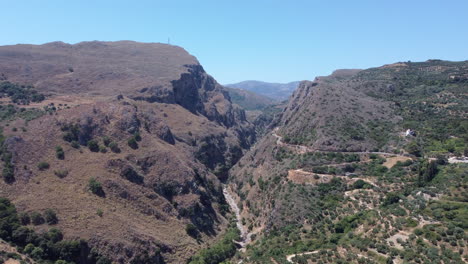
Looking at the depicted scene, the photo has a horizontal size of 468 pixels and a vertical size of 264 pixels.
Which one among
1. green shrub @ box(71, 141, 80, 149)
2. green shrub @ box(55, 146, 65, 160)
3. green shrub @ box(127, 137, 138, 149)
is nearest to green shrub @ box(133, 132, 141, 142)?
green shrub @ box(127, 137, 138, 149)

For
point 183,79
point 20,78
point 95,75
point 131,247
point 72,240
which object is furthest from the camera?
point 183,79

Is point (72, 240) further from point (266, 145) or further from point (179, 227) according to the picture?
point (266, 145)

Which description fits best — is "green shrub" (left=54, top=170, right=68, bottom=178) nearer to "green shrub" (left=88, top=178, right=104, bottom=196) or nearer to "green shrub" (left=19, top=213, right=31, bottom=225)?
"green shrub" (left=88, top=178, right=104, bottom=196)

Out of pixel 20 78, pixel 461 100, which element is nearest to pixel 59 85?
pixel 20 78

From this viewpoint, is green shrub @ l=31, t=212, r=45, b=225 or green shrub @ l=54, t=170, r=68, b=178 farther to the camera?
green shrub @ l=54, t=170, r=68, b=178

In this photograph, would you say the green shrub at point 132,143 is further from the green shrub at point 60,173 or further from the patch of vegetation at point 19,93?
the patch of vegetation at point 19,93
